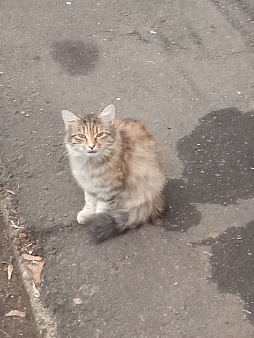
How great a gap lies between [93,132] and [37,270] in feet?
3.22

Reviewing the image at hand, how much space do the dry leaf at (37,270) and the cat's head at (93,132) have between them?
0.80 m

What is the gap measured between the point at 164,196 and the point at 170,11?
2.78 m

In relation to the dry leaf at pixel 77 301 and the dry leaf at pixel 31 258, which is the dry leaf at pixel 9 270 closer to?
the dry leaf at pixel 31 258

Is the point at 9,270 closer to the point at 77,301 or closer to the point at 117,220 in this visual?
the point at 77,301

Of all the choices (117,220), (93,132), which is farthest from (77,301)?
(93,132)

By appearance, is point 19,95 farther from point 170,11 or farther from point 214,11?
point 214,11

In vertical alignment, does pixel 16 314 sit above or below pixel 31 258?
below

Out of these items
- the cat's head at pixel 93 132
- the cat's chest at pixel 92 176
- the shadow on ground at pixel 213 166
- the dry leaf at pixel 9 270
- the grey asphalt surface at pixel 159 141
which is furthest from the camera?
the shadow on ground at pixel 213 166

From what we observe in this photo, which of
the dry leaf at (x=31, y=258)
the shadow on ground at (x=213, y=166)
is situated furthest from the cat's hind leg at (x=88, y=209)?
the shadow on ground at (x=213, y=166)

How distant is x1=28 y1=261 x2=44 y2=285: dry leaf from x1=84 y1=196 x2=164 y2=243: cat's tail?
1.30 feet

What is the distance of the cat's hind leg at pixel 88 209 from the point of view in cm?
353

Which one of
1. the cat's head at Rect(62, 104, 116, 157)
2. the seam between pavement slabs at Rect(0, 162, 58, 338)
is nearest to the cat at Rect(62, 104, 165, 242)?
the cat's head at Rect(62, 104, 116, 157)

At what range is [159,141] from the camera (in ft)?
13.8

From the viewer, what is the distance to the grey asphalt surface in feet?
10.2
